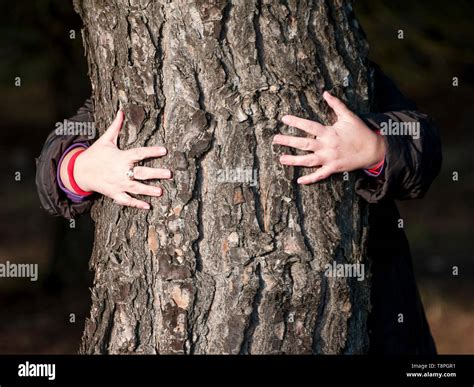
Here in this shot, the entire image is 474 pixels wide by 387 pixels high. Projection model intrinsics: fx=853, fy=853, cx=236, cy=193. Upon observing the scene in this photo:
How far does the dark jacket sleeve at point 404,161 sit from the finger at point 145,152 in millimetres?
586

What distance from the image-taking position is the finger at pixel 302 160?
90.8 inches

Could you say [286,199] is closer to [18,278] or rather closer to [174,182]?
[174,182]

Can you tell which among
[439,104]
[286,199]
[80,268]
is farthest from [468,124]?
[286,199]

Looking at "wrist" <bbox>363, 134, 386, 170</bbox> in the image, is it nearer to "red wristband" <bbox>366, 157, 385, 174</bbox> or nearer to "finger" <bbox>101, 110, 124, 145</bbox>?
"red wristband" <bbox>366, 157, 385, 174</bbox>

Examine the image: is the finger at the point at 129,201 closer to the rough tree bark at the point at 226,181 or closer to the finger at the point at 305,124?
the rough tree bark at the point at 226,181

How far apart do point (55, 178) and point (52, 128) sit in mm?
3816

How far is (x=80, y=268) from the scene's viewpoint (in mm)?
5727

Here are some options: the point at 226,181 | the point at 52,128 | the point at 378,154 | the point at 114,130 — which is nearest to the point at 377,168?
the point at 378,154

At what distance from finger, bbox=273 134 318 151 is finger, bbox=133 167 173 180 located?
0.30 metres

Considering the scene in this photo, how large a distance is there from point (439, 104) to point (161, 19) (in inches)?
215

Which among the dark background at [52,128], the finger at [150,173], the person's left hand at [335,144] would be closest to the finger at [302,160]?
the person's left hand at [335,144]

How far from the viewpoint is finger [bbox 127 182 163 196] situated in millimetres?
2328

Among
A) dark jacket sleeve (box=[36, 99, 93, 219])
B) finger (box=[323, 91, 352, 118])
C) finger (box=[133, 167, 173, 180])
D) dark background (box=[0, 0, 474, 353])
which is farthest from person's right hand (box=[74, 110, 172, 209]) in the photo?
dark background (box=[0, 0, 474, 353])

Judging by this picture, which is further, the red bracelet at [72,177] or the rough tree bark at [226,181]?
the red bracelet at [72,177]
